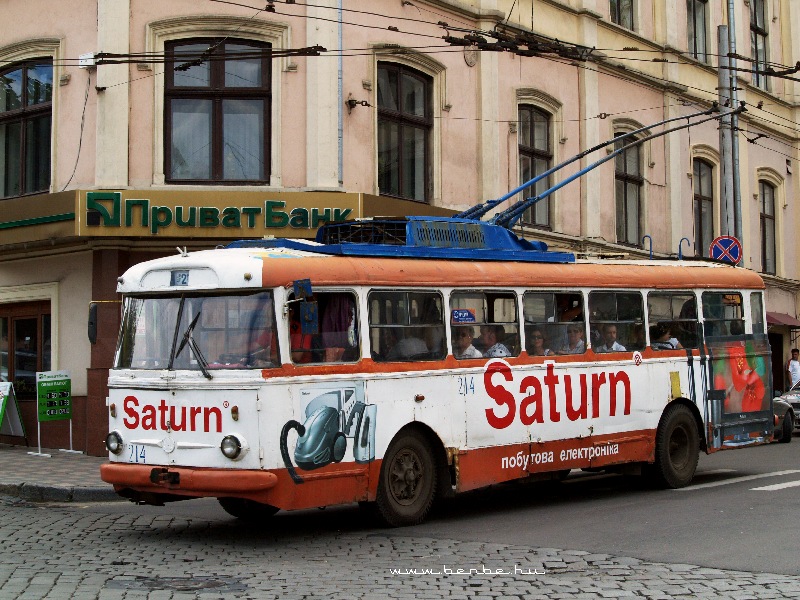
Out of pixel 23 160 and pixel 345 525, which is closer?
pixel 345 525

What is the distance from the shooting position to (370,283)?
37.0 feet

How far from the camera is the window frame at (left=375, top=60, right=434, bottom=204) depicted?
1995 cm

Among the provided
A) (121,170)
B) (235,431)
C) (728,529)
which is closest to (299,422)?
(235,431)

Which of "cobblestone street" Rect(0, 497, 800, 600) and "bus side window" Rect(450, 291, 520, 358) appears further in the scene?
"bus side window" Rect(450, 291, 520, 358)

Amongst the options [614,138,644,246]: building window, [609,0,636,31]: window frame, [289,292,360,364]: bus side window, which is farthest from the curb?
[609,0,636,31]: window frame

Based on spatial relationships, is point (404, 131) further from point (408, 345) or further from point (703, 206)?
point (703, 206)

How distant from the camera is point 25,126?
1989cm

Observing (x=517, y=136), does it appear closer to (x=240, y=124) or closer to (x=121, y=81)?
(x=240, y=124)

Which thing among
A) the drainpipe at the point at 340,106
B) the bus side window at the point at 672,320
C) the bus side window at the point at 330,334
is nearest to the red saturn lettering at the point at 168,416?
the bus side window at the point at 330,334

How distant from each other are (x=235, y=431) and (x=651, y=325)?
20.8 ft

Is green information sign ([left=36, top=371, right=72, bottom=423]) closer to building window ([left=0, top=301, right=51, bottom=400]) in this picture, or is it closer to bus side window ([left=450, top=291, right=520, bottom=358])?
building window ([left=0, top=301, right=51, bottom=400])

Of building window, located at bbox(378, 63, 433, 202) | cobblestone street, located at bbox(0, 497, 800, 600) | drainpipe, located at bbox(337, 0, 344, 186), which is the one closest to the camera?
cobblestone street, located at bbox(0, 497, 800, 600)

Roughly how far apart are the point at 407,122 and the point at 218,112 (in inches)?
138

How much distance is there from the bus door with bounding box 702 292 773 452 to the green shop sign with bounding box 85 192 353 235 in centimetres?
595
